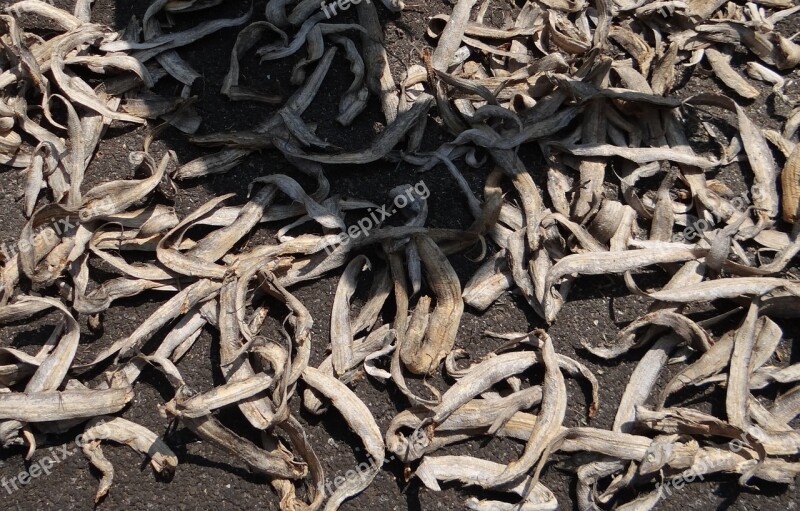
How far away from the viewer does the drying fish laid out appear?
2.42 m

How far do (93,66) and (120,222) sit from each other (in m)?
0.73

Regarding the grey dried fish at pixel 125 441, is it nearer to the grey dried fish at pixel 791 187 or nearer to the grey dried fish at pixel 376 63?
the grey dried fish at pixel 376 63

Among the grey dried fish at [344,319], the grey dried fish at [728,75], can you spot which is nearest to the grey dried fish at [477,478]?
the grey dried fish at [344,319]

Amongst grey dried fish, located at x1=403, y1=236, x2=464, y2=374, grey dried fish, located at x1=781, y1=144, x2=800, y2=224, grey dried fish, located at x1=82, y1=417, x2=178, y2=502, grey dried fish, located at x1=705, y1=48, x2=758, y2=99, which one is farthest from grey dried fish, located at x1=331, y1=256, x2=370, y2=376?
grey dried fish, located at x1=705, y1=48, x2=758, y2=99

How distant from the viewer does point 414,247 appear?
105 inches

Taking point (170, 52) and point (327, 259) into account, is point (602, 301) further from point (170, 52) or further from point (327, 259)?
point (170, 52)

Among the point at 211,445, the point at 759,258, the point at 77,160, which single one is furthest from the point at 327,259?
the point at 759,258

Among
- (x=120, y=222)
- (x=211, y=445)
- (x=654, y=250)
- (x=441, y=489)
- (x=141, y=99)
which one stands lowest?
(x=441, y=489)

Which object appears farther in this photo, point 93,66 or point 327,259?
point 93,66

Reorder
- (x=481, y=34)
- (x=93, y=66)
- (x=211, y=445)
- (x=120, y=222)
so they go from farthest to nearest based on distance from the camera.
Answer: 1. (x=481, y=34)
2. (x=93, y=66)
3. (x=120, y=222)
4. (x=211, y=445)

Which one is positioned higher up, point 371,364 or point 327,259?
point 327,259

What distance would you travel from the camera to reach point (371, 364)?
2.54 m

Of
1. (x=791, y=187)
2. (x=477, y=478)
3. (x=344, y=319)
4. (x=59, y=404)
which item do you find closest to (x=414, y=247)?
(x=344, y=319)

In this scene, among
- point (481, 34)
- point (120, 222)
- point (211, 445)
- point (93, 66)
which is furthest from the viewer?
point (481, 34)
